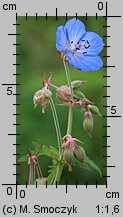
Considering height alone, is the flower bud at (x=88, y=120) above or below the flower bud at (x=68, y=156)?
above

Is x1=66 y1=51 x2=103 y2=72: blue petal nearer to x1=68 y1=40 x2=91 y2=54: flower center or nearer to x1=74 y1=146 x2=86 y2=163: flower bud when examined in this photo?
x1=68 y1=40 x2=91 y2=54: flower center

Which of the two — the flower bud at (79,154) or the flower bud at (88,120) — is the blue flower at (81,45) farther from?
the flower bud at (79,154)

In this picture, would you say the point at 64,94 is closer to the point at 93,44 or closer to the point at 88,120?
the point at 88,120

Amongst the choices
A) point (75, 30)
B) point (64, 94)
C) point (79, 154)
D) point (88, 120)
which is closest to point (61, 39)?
point (75, 30)

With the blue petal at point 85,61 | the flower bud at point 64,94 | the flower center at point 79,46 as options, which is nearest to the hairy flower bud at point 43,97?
the flower bud at point 64,94

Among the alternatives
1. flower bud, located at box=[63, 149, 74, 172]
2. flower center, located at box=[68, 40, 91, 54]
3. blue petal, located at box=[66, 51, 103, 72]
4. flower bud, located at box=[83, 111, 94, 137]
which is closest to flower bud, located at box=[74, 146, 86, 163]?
flower bud, located at box=[63, 149, 74, 172]

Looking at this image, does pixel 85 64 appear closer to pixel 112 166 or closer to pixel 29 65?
pixel 112 166

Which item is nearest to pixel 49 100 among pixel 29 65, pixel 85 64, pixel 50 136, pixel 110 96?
pixel 85 64
